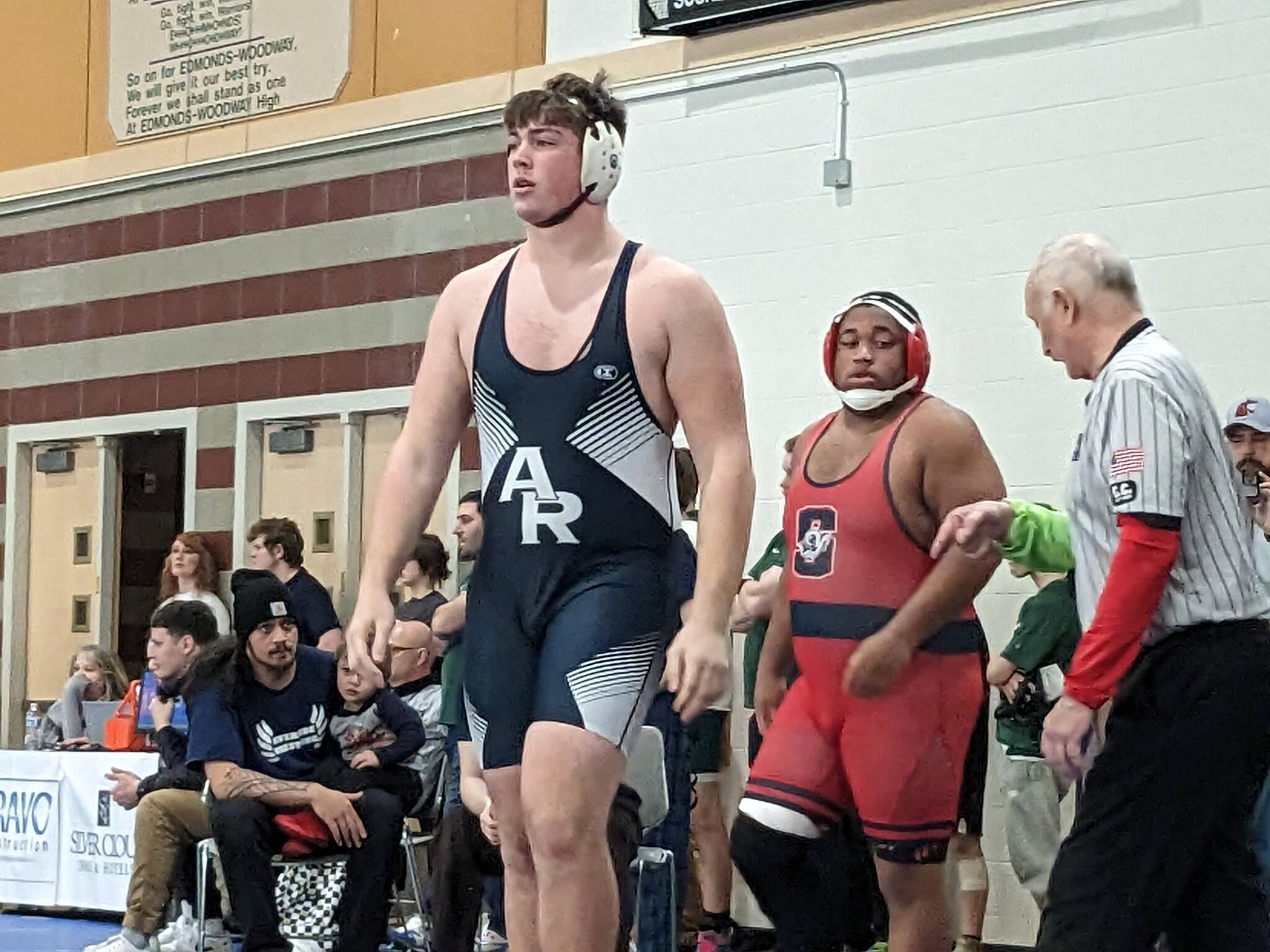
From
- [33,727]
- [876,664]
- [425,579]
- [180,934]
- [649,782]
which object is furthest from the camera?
[33,727]

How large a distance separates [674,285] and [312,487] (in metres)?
8.24

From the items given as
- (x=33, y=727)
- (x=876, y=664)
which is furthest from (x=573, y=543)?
(x=33, y=727)

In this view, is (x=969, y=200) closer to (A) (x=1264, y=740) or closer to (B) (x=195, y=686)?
(B) (x=195, y=686)

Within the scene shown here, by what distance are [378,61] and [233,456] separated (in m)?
2.57

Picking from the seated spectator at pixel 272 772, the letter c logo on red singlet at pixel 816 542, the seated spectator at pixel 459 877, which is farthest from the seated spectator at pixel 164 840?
the letter c logo on red singlet at pixel 816 542

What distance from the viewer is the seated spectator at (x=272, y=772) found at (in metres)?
7.07

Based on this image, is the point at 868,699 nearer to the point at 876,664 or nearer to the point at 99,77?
the point at 876,664

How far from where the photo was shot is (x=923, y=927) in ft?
15.0

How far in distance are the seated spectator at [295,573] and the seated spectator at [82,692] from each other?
174 cm

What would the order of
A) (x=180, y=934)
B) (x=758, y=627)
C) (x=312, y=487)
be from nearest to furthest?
1. (x=758, y=627)
2. (x=180, y=934)
3. (x=312, y=487)

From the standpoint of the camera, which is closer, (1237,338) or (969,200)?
(1237,338)

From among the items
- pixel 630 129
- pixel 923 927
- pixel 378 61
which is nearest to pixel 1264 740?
pixel 923 927

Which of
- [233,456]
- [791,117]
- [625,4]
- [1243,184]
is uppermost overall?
[625,4]

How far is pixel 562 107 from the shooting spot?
12.3ft
